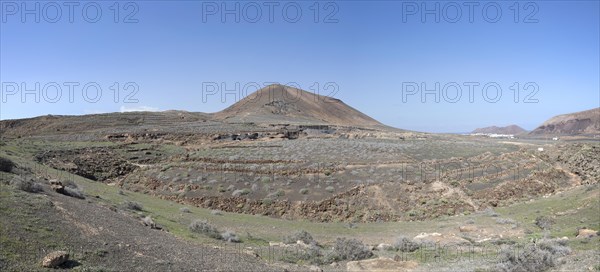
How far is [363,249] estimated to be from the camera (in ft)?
43.9

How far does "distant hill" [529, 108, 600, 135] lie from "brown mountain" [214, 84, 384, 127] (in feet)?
126

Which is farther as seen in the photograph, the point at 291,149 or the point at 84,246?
the point at 291,149

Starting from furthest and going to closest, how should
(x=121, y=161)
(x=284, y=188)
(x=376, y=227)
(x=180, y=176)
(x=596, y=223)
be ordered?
(x=121, y=161)
(x=180, y=176)
(x=284, y=188)
(x=376, y=227)
(x=596, y=223)

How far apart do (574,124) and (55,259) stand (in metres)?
101

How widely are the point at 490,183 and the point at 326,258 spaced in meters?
20.0

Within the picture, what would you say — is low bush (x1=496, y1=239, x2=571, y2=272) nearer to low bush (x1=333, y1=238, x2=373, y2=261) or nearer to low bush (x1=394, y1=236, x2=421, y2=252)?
low bush (x1=394, y1=236, x2=421, y2=252)

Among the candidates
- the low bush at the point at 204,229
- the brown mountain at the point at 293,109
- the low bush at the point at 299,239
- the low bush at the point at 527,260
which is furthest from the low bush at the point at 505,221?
the brown mountain at the point at 293,109

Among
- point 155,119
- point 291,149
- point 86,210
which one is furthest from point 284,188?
point 155,119

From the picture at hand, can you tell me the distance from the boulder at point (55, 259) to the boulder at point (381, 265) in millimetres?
7536

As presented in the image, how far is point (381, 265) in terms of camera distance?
12.0m

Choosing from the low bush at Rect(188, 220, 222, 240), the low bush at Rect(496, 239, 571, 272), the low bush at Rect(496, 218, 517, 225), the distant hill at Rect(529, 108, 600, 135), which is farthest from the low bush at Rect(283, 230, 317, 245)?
the distant hill at Rect(529, 108, 600, 135)

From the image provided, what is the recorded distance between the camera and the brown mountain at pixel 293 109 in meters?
83.6

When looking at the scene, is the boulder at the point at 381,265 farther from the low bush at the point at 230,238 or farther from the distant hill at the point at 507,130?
the distant hill at the point at 507,130

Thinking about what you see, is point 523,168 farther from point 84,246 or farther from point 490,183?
point 84,246
